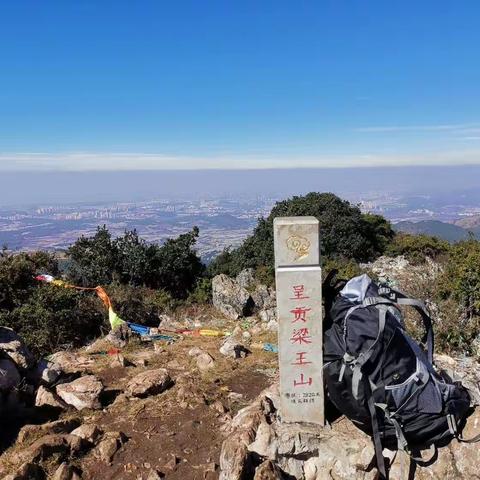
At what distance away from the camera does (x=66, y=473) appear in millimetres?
4035

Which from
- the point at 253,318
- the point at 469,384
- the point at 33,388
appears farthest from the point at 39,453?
the point at 253,318

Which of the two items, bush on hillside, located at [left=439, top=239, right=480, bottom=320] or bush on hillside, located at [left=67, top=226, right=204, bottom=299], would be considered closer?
bush on hillside, located at [left=439, top=239, right=480, bottom=320]

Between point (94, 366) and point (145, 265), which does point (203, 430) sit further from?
point (145, 265)

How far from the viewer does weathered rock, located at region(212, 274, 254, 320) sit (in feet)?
32.8

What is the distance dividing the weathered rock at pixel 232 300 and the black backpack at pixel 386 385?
18.7 feet

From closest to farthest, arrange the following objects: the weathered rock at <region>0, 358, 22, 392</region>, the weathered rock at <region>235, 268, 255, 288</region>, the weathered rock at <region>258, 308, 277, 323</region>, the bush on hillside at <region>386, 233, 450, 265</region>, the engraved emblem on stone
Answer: the engraved emblem on stone
the weathered rock at <region>0, 358, 22, 392</region>
the weathered rock at <region>258, 308, 277, 323</region>
the weathered rock at <region>235, 268, 255, 288</region>
the bush on hillside at <region>386, 233, 450, 265</region>

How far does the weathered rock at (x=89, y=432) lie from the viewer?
15.0 feet

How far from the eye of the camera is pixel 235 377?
6383mm

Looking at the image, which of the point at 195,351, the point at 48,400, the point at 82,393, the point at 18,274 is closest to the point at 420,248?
the point at 195,351

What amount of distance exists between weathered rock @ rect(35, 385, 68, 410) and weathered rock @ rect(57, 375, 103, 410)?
0.35ft

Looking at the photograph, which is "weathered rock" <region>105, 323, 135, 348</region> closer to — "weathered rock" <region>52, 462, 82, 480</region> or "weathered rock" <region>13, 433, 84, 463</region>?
"weathered rock" <region>13, 433, 84, 463</region>

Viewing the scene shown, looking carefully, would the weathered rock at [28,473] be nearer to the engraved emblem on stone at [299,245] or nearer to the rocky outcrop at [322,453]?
the rocky outcrop at [322,453]

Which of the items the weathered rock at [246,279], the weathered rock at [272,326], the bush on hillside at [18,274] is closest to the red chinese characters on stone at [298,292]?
the weathered rock at [272,326]

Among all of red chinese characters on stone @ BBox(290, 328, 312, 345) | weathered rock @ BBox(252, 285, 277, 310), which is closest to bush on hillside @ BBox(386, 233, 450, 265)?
weathered rock @ BBox(252, 285, 277, 310)
